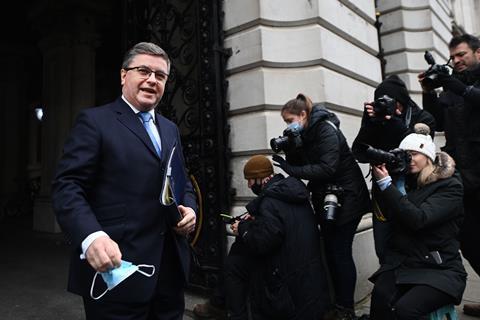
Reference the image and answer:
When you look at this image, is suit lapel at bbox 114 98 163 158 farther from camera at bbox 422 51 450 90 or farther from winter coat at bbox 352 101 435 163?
camera at bbox 422 51 450 90

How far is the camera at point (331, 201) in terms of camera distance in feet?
9.83

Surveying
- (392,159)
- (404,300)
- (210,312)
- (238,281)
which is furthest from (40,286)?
(392,159)

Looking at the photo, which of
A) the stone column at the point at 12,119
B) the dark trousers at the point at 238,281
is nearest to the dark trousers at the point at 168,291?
the dark trousers at the point at 238,281

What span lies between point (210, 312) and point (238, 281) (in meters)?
0.81

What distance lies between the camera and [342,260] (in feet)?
10.2

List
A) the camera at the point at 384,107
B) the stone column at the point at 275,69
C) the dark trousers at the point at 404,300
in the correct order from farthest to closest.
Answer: the stone column at the point at 275,69 < the camera at the point at 384,107 < the dark trousers at the point at 404,300

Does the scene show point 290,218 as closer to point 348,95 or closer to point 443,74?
point 443,74

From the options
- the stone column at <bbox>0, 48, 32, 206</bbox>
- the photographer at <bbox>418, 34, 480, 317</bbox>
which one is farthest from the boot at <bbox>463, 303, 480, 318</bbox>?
the stone column at <bbox>0, 48, 32, 206</bbox>

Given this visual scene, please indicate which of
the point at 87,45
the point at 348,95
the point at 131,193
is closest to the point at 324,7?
the point at 348,95

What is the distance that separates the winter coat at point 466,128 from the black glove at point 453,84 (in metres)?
0.06

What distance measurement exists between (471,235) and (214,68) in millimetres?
3087

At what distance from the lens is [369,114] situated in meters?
3.04

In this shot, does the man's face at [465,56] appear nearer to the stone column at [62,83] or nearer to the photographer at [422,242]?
the photographer at [422,242]

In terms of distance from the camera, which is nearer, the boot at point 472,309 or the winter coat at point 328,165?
the winter coat at point 328,165
